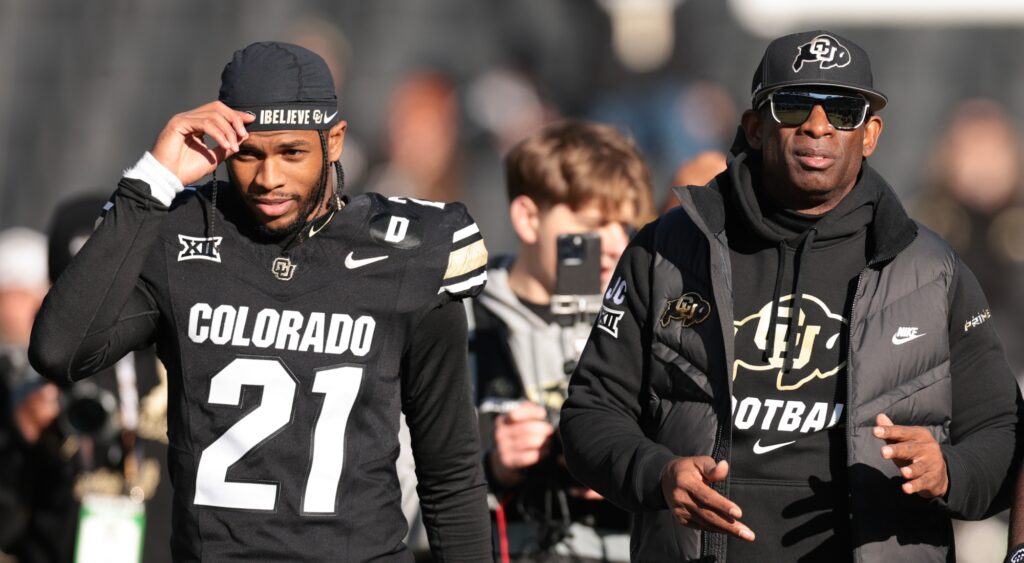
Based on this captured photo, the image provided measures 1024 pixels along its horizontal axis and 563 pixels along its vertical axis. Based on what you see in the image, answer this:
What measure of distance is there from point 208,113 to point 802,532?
1.53 m

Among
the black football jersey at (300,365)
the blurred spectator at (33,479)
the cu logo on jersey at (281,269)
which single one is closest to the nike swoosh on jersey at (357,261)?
the black football jersey at (300,365)

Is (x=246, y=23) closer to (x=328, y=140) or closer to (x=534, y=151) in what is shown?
(x=534, y=151)

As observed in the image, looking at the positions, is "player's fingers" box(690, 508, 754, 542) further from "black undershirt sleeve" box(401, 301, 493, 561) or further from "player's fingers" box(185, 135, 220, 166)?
"player's fingers" box(185, 135, 220, 166)

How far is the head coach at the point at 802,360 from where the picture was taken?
347 centimetres

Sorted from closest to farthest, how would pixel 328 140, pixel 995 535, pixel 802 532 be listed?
pixel 802 532, pixel 328 140, pixel 995 535

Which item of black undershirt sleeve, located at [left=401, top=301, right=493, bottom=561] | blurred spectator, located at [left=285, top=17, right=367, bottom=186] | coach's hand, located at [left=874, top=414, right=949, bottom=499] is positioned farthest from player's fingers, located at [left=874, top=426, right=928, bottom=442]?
blurred spectator, located at [left=285, top=17, right=367, bottom=186]

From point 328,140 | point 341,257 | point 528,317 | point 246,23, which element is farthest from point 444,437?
Answer: point 246,23

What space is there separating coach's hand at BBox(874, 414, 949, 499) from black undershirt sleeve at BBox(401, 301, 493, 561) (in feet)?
3.11

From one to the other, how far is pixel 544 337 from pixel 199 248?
144cm

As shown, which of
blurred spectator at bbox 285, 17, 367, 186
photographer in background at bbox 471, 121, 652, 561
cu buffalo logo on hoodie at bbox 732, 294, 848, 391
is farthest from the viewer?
blurred spectator at bbox 285, 17, 367, 186

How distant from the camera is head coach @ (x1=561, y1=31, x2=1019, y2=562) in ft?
11.4

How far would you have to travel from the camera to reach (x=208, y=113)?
3529 mm

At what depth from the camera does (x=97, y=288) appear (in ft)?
11.2

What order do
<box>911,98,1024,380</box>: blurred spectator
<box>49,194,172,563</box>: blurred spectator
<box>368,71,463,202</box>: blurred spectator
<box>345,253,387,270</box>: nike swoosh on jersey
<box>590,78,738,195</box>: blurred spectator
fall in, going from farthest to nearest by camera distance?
<box>590,78,738,195</box>: blurred spectator → <box>368,71,463,202</box>: blurred spectator → <box>911,98,1024,380</box>: blurred spectator → <box>49,194,172,563</box>: blurred spectator → <box>345,253,387,270</box>: nike swoosh on jersey
